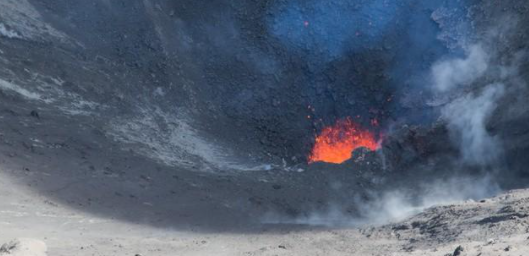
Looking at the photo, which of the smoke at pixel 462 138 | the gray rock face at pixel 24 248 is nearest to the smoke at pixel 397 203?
the smoke at pixel 462 138

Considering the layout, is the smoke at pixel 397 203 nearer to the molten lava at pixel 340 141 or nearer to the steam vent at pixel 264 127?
the steam vent at pixel 264 127

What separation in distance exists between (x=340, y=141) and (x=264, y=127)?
75.8 inches

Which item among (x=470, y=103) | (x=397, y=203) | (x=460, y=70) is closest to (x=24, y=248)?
(x=397, y=203)

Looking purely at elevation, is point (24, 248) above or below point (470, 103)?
below

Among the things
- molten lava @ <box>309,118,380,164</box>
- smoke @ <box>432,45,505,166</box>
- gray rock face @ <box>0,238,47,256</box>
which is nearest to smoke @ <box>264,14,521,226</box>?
smoke @ <box>432,45,505,166</box>

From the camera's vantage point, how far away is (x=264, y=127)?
1496 cm

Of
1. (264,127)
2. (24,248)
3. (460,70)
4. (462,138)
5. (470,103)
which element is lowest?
(24,248)

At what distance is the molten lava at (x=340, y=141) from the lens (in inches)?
580

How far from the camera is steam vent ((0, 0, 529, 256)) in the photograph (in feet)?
29.9

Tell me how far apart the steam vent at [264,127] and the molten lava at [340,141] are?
1.9 inches

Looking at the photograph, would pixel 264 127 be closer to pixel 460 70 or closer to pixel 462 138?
pixel 462 138

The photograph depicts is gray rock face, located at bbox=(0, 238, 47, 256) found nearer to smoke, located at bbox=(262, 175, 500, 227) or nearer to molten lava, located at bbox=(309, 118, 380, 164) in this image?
smoke, located at bbox=(262, 175, 500, 227)

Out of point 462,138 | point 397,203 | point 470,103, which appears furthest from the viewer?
point 470,103

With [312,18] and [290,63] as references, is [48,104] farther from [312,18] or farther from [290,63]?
[312,18]
